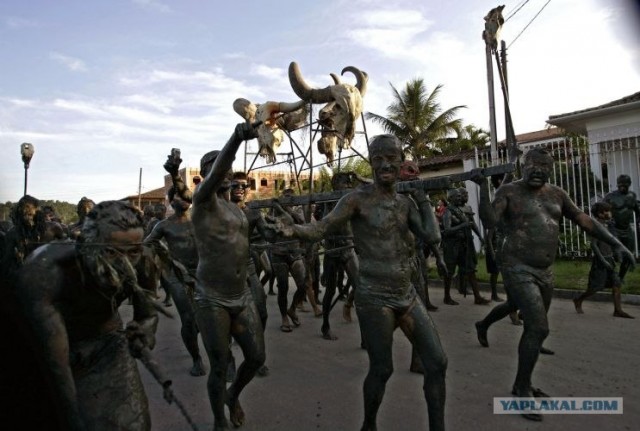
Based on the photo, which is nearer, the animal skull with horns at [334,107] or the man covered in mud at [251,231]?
the man covered in mud at [251,231]

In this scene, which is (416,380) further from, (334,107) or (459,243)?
(334,107)

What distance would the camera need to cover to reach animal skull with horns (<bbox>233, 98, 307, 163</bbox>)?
9.23m

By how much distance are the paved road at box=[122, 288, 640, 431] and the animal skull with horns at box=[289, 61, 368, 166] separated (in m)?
3.31

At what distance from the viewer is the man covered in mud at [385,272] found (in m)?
3.15

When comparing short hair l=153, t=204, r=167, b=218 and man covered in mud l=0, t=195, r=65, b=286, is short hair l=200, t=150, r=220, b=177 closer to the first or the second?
man covered in mud l=0, t=195, r=65, b=286

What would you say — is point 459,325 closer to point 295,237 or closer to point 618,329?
point 618,329

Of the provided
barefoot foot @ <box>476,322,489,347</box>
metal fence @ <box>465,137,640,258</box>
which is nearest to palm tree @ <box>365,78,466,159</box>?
metal fence @ <box>465,137,640,258</box>

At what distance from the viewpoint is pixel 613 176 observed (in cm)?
1252

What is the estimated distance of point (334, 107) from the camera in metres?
8.47

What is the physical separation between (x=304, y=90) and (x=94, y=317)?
6.78m

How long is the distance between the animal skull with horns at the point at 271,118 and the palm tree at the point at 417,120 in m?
16.5

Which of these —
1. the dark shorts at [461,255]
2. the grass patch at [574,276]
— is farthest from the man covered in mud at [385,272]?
the grass patch at [574,276]

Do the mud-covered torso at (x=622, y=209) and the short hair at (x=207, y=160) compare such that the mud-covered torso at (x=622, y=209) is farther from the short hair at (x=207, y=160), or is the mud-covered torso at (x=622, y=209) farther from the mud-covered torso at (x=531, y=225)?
the short hair at (x=207, y=160)

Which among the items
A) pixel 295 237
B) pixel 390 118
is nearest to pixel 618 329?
pixel 295 237
